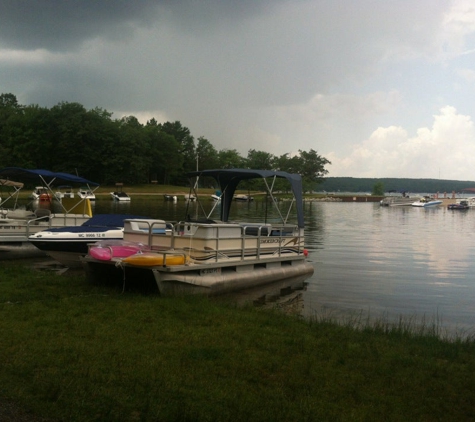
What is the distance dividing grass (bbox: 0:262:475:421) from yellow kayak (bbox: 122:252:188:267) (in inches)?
59.3

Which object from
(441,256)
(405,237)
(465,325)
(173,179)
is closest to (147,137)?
(173,179)

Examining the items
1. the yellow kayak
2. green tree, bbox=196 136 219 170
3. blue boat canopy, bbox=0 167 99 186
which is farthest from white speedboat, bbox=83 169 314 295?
green tree, bbox=196 136 219 170

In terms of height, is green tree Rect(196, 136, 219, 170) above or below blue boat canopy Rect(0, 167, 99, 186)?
above

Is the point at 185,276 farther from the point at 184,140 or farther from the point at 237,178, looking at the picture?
the point at 184,140

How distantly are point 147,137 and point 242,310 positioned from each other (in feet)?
394

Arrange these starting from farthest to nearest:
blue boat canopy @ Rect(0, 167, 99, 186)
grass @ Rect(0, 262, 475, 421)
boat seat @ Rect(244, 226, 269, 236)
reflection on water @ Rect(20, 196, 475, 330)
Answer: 1. blue boat canopy @ Rect(0, 167, 99, 186)
2. boat seat @ Rect(244, 226, 269, 236)
3. reflection on water @ Rect(20, 196, 475, 330)
4. grass @ Rect(0, 262, 475, 421)

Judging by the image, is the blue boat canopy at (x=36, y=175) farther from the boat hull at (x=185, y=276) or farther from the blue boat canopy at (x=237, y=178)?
the boat hull at (x=185, y=276)

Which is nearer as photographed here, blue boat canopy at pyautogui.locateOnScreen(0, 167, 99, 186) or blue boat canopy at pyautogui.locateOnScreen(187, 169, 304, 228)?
blue boat canopy at pyautogui.locateOnScreen(187, 169, 304, 228)

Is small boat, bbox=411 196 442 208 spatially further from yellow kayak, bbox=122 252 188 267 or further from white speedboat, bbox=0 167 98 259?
yellow kayak, bbox=122 252 188 267

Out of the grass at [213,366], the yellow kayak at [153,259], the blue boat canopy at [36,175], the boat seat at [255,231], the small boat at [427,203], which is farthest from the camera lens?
the small boat at [427,203]

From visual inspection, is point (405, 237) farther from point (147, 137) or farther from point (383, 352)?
point (147, 137)

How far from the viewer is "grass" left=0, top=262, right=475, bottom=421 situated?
6.33 meters

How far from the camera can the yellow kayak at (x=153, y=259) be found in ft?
44.3

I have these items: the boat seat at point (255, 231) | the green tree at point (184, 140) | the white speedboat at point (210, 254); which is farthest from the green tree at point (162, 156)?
the boat seat at point (255, 231)
